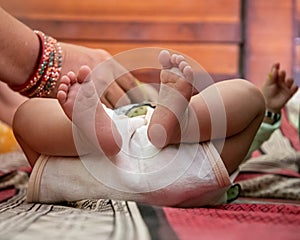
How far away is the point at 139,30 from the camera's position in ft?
7.51

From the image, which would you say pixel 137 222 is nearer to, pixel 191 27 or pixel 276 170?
pixel 276 170

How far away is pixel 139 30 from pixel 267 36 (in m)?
0.53

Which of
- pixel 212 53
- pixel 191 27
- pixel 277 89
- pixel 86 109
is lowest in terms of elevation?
pixel 212 53

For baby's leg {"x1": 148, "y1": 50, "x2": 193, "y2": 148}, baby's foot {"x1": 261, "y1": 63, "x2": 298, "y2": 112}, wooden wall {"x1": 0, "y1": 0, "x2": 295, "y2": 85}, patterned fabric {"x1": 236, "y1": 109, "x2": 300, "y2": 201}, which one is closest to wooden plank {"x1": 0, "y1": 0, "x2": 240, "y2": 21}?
wooden wall {"x1": 0, "y1": 0, "x2": 295, "y2": 85}

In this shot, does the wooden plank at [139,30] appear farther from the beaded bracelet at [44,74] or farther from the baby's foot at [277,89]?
the beaded bracelet at [44,74]

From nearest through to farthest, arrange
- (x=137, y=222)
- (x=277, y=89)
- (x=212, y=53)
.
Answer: (x=137, y=222)
(x=277, y=89)
(x=212, y=53)

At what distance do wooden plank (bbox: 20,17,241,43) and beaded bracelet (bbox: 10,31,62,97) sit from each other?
1.41 meters

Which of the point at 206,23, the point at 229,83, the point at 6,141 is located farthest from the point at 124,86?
the point at 206,23

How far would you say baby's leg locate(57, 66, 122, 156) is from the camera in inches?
23.7

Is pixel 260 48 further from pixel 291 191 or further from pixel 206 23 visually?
pixel 291 191

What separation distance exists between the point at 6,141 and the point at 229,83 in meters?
0.91

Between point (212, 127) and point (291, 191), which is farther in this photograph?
point (291, 191)

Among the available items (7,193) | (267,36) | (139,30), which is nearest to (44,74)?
(7,193)

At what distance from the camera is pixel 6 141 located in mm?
1492
